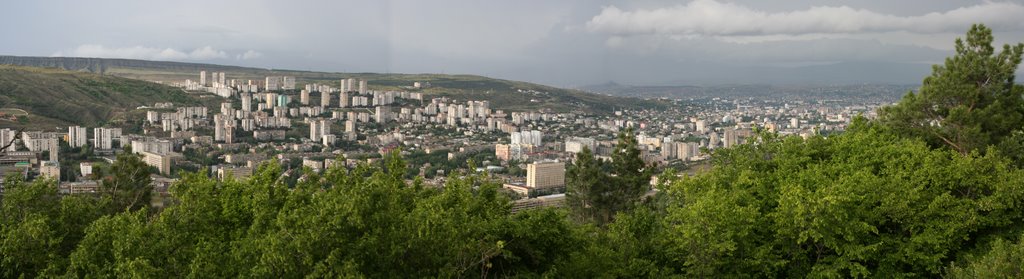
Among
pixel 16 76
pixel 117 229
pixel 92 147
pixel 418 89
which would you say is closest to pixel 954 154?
pixel 117 229

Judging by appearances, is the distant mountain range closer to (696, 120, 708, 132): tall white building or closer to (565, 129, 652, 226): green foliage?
(696, 120, 708, 132): tall white building

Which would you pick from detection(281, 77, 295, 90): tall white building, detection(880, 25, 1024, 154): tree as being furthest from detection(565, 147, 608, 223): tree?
detection(281, 77, 295, 90): tall white building

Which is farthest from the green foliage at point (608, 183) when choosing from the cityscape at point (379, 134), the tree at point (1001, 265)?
the tree at point (1001, 265)

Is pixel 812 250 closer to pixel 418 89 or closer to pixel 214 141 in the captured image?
pixel 214 141

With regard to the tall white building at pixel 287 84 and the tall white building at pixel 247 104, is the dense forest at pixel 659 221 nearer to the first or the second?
the tall white building at pixel 247 104

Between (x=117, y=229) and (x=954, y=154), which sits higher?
(x=954, y=154)

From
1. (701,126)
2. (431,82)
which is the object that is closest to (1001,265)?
(701,126)

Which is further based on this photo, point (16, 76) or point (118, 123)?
point (16, 76)
